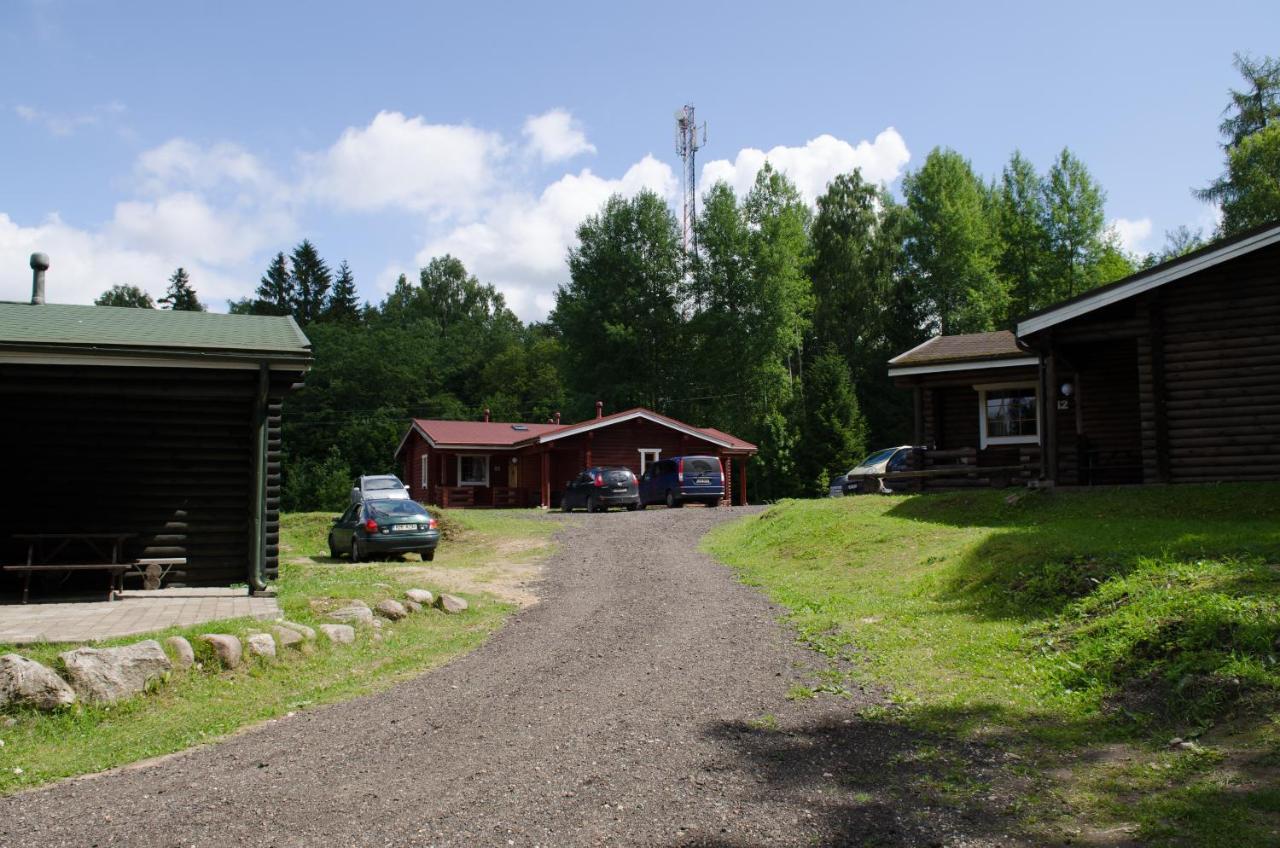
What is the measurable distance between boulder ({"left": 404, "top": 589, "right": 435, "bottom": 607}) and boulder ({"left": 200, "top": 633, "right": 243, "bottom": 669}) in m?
3.29

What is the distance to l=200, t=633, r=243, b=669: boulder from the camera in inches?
320

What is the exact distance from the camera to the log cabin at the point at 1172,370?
14312 millimetres

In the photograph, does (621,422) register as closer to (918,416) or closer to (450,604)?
(918,416)

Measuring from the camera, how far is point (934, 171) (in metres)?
48.2

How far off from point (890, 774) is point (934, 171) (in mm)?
47826

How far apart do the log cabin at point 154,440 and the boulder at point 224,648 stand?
3.53 meters

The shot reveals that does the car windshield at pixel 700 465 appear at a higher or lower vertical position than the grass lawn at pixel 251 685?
higher

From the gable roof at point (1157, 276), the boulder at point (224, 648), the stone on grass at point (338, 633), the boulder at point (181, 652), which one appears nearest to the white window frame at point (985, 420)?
the gable roof at point (1157, 276)

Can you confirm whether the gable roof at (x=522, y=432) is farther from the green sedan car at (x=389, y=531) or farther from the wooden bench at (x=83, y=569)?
the wooden bench at (x=83, y=569)

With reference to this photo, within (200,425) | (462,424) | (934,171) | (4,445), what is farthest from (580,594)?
(934,171)

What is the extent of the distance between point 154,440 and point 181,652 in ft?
18.7

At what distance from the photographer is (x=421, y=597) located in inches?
456

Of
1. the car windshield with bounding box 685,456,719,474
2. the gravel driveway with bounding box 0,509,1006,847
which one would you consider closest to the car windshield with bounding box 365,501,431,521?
the gravel driveway with bounding box 0,509,1006,847

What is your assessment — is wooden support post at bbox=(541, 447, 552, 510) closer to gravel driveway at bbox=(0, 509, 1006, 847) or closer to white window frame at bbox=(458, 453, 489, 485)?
white window frame at bbox=(458, 453, 489, 485)
